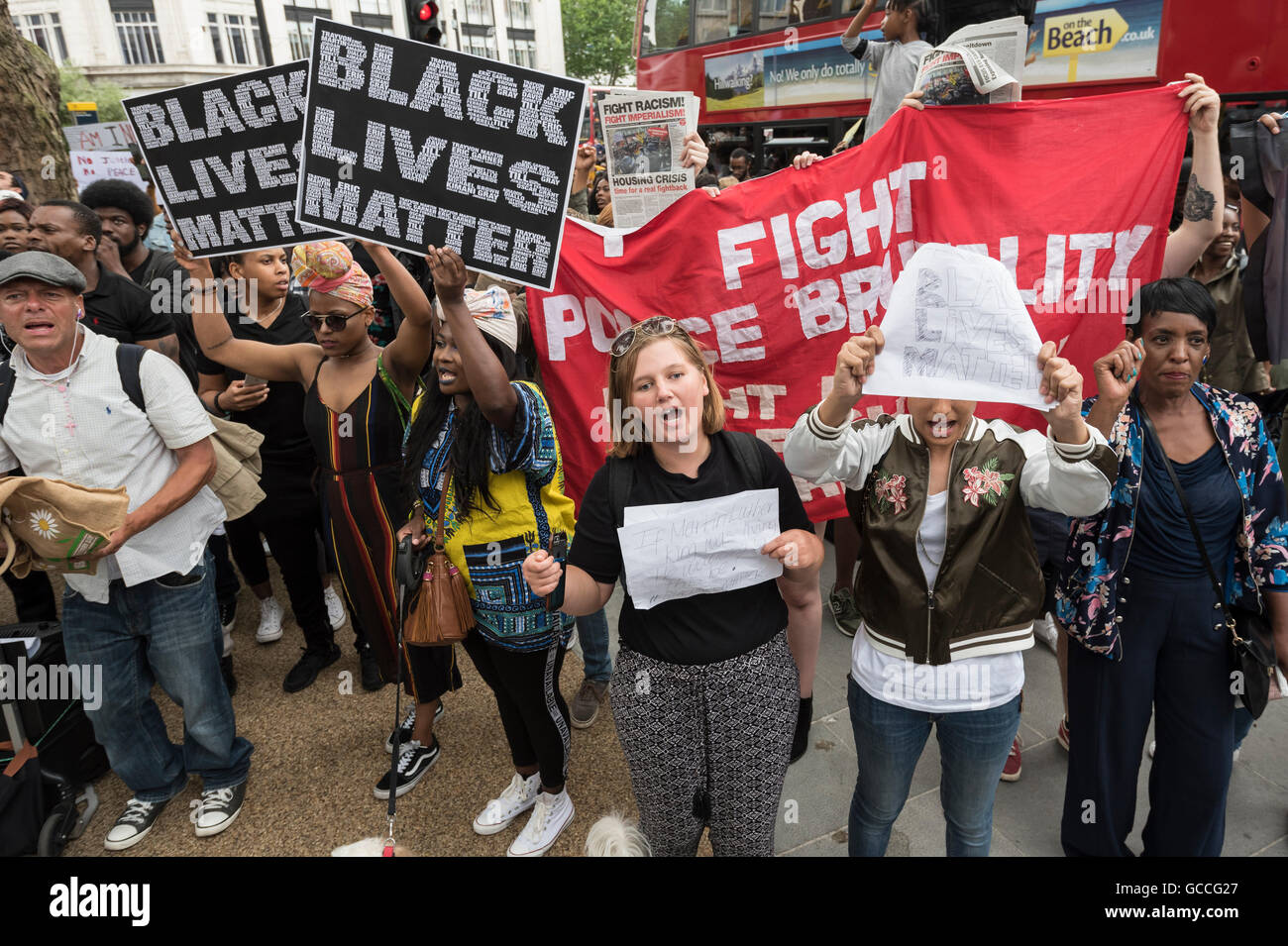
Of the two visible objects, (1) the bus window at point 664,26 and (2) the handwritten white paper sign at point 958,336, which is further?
(1) the bus window at point 664,26

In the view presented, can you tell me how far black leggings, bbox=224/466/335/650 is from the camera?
393 cm

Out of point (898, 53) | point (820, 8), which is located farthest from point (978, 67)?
point (820, 8)

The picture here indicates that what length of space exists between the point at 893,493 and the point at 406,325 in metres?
1.91

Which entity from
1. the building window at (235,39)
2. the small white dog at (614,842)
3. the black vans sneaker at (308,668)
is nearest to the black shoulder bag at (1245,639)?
the small white dog at (614,842)

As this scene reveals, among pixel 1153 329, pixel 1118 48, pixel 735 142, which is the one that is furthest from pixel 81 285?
pixel 735 142

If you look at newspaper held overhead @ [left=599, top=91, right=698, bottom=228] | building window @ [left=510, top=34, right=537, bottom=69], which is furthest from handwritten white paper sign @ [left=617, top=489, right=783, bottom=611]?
building window @ [left=510, top=34, right=537, bottom=69]

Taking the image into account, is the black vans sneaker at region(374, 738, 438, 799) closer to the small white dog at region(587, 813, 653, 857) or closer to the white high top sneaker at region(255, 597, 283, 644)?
the white high top sneaker at region(255, 597, 283, 644)

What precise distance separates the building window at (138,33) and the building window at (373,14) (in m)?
9.33

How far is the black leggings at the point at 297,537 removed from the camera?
3934 millimetres

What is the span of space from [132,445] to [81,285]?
1.85ft

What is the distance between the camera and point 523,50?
50.8m

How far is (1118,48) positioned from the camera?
576 centimetres

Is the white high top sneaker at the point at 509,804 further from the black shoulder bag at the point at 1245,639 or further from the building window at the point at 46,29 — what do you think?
the building window at the point at 46,29
